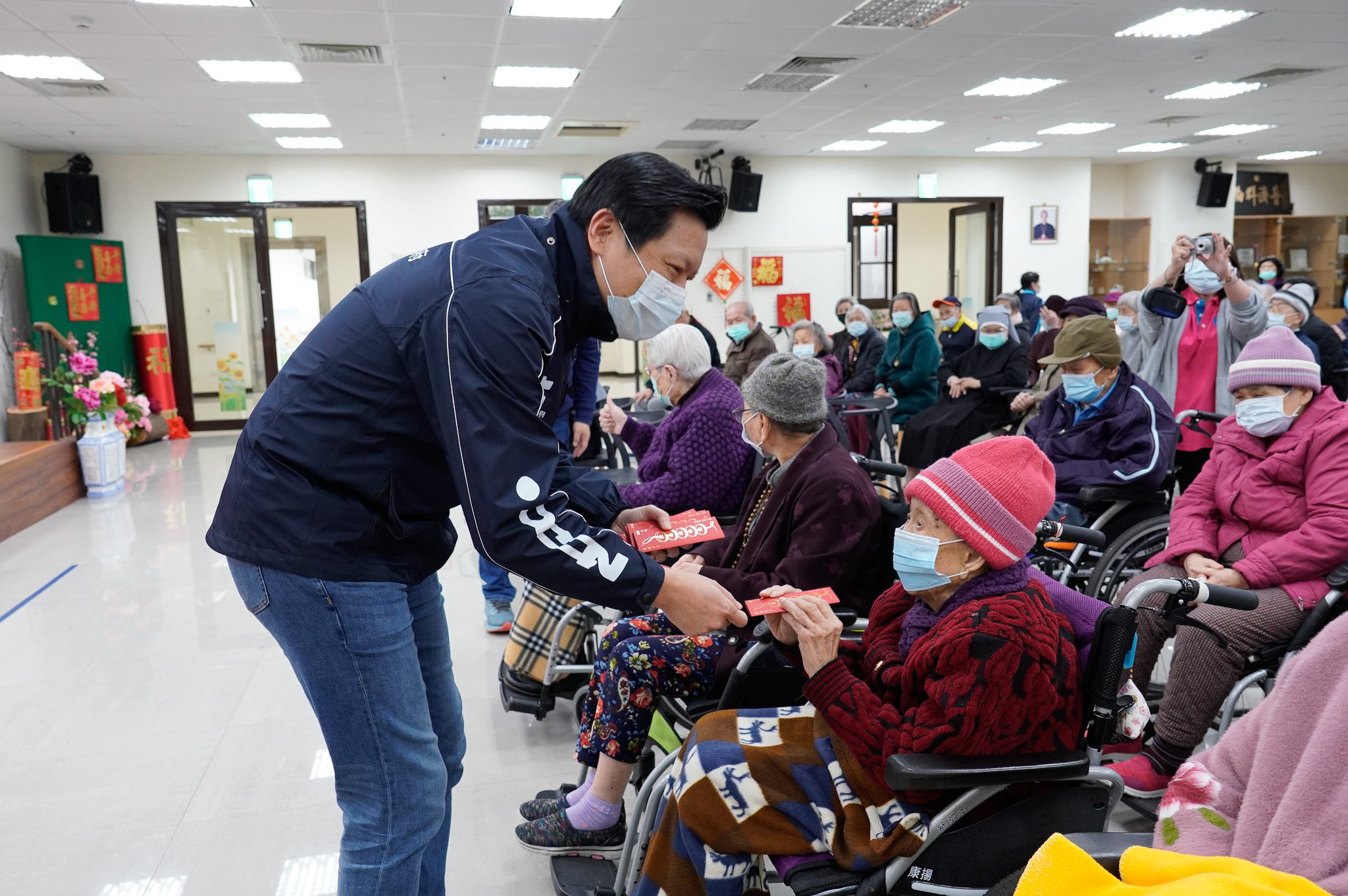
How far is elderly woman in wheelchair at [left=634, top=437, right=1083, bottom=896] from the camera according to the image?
1413 millimetres

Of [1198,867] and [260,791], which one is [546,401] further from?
[260,791]

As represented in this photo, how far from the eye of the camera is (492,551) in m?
1.22

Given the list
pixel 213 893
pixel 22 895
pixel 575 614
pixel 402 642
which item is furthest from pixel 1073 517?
pixel 22 895

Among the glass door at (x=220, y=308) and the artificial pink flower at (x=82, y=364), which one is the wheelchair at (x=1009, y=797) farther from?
the glass door at (x=220, y=308)

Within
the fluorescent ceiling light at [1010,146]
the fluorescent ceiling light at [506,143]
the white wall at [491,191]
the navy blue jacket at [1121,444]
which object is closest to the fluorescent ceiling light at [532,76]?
the fluorescent ceiling light at [506,143]

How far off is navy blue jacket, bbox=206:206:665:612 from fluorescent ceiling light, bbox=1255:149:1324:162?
48.7 ft

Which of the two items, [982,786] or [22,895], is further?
[22,895]

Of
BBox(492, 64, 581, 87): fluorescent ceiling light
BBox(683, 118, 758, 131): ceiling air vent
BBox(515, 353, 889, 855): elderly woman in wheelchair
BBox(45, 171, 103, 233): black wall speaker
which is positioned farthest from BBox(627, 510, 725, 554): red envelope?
BBox(45, 171, 103, 233): black wall speaker

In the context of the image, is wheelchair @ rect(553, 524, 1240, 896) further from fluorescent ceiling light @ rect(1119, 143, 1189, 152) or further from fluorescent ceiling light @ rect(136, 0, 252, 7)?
fluorescent ceiling light @ rect(1119, 143, 1189, 152)

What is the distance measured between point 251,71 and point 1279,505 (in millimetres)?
7108

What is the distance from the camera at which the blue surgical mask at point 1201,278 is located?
3.99 metres

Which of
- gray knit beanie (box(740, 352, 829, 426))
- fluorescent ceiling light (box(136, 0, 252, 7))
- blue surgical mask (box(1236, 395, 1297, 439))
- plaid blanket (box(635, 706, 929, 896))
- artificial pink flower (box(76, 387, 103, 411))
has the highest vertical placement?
fluorescent ceiling light (box(136, 0, 252, 7))

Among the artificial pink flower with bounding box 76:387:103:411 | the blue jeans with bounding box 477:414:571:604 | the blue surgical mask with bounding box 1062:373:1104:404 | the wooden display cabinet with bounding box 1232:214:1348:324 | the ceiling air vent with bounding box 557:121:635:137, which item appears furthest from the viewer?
the wooden display cabinet with bounding box 1232:214:1348:324

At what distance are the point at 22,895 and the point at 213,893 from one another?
1.38 ft
